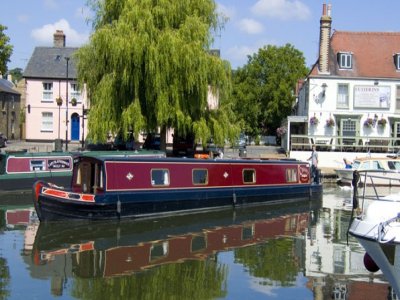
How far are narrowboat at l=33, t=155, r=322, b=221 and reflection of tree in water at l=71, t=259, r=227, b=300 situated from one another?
5150 millimetres

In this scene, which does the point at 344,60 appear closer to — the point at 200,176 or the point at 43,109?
the point at 200,176

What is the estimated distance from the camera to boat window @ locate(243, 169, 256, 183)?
21.3 meters

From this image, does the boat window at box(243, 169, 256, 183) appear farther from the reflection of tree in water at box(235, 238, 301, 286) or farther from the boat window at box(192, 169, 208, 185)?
the reflection of tree in water at box(235, 238, 301, 286)

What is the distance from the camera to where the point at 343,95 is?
36.7m

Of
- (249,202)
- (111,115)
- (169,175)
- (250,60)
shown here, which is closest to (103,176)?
(169,175)

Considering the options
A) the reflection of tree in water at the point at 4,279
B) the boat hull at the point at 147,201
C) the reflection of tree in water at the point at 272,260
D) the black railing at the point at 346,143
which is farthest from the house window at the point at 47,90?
the reflection of tree in water at the point at 4,279

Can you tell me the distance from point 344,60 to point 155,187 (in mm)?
22736

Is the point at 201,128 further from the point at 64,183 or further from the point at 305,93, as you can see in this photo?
the point at 305,93

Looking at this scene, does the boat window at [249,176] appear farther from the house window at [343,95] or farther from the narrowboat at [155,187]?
the house window at [343,95]

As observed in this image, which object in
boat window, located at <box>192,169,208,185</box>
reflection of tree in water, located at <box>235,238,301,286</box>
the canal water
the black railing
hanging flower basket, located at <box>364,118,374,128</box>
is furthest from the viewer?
hanging flower basket, located at <box>364,118,374,128</box>

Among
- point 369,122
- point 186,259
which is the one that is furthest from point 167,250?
point 369,122

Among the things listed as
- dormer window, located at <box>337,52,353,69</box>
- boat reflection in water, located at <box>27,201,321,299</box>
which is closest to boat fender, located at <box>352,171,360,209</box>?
boat reflection in water, located at <box>27,201,321,299</box>

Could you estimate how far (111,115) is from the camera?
82.4ft

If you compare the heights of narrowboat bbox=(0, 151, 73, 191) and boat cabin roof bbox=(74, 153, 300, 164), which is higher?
boat cabin roof bbox=(74, 153, 300, 164)
